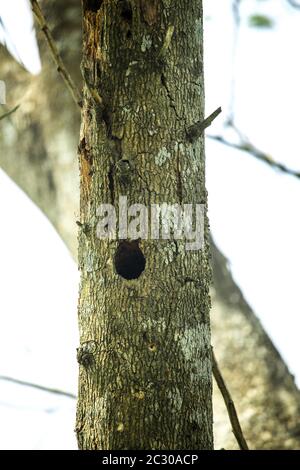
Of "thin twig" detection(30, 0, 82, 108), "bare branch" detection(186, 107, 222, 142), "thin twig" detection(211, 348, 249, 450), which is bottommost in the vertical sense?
"thin twig" detection(211, 348, 249, 450)

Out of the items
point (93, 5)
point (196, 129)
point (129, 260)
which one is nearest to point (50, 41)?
point (93, 5)

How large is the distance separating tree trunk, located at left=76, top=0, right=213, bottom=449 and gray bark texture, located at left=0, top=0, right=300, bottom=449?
7.41 feet

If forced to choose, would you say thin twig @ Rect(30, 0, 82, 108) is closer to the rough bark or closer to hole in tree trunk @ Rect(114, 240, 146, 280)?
hole in tree trunk @ Rect(114, 240, 146, 280)

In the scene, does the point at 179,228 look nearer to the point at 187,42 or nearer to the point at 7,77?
the point at 187,42

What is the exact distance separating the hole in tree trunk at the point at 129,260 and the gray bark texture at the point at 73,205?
2352 mm

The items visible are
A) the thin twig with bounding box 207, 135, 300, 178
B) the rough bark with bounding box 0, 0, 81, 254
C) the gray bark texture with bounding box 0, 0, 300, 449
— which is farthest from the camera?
the rough bark with bounding box 0, 0, 81, 254

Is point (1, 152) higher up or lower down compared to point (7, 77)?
lower down

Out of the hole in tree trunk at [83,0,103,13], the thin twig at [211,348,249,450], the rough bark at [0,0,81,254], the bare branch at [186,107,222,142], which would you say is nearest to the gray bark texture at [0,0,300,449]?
the rough bark at [0,0,81,254]

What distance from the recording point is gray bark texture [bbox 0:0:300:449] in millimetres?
4746

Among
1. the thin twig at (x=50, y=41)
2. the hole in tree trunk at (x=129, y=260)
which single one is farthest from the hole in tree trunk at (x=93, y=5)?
the hole in tree trunk at (x=129, y=260)

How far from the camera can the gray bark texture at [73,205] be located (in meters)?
4.75
